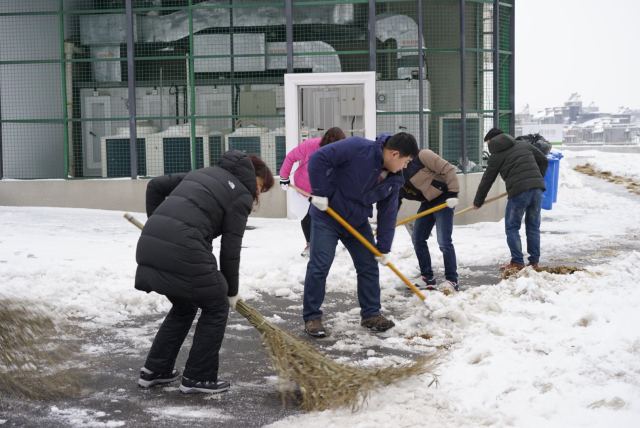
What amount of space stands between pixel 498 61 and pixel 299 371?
12.0 m

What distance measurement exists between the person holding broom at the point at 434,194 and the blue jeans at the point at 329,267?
160cm

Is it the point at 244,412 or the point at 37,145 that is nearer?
the point at 244,412

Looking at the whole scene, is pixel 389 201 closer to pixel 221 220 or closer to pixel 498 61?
pixel 221 220

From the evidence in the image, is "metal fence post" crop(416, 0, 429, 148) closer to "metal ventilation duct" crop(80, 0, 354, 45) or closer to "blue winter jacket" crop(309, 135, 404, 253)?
"metal ventilation duct" crop(80, 0, 354, 45)

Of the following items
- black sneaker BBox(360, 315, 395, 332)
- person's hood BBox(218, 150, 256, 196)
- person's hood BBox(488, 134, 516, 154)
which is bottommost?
black sneaker BBox(360, 315, 395, 332)

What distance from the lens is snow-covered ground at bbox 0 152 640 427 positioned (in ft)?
16.1

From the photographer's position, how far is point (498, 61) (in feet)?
53.2

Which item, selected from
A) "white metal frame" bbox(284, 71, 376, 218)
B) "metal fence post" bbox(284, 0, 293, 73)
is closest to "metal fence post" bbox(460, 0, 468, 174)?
"white metal frame" bbox(284, 71, 376, 218)

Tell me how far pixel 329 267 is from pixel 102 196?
9.86m

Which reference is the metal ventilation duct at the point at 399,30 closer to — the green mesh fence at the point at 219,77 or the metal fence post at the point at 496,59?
the green mesh fence at the point at 219,77

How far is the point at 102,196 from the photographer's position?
15969mm

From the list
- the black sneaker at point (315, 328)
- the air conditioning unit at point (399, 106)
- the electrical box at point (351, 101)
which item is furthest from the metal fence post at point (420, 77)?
the black sneaker at point (315, 328)

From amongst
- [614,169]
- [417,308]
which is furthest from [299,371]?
[614,169]

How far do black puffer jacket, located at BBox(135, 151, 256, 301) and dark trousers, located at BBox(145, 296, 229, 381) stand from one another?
16cm
